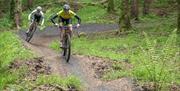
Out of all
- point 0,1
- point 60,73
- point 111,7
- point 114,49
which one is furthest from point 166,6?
point 60,73

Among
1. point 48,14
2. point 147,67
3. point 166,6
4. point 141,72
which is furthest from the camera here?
point 166,6

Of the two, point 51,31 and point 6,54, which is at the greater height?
point 6,54

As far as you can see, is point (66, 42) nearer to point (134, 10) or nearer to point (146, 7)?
point (134, 10)

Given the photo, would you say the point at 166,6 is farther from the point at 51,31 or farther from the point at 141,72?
the point at 141,72

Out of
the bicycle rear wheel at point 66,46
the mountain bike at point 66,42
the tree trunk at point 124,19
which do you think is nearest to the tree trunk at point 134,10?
the tree trunk at point 124,19

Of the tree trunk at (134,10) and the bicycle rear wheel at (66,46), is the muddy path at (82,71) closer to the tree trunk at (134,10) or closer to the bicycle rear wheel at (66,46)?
the bicycle rear wheel at (66,46)

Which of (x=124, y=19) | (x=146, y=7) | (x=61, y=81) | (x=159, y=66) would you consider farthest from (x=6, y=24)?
(x=159, y=66)

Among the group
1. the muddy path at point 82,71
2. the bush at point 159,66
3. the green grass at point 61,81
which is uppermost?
the bush at point 159,66

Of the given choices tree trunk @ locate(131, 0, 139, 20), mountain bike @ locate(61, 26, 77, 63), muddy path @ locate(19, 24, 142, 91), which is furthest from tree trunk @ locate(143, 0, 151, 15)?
mountain bike @ locate(61, 26, 77, 63)

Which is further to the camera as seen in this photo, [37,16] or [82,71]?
[37,16]

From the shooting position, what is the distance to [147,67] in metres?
13.6

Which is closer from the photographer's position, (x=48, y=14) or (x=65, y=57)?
(x=65, y=57)

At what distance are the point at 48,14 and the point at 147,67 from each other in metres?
33.6

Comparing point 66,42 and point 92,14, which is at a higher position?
point 66,42
